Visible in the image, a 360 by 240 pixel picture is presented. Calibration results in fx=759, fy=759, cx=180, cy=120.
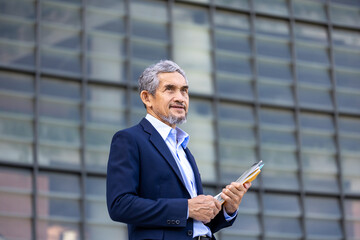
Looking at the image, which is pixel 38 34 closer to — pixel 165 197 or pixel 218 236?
pixel 218 236

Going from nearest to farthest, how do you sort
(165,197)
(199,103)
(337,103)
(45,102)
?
1. (165,197)
2. (45,102)
3. (199,103)
4. (337,103)

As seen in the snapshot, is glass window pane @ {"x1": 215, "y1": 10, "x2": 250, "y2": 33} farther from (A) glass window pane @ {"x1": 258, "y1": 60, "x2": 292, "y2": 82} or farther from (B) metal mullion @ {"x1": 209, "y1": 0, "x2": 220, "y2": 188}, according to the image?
(A) glass window pane @ {"x1": 258, "y1": 60, "x2": 292, "y2": 82}

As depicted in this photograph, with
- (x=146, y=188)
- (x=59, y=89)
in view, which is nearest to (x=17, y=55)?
(x=59, y=89)

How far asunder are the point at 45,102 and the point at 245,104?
4.19 meters

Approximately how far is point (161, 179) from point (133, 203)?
245mm

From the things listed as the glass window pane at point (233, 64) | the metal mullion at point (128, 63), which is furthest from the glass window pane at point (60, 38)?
the glass window pane at point (233, 64)

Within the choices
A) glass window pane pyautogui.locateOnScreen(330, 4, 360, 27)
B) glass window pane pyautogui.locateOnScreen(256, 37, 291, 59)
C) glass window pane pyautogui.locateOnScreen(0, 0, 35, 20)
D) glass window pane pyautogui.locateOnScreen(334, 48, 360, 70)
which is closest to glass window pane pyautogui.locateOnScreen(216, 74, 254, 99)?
glass window pane pyautogui.locateOnScreen(256, 37, 291, 59)

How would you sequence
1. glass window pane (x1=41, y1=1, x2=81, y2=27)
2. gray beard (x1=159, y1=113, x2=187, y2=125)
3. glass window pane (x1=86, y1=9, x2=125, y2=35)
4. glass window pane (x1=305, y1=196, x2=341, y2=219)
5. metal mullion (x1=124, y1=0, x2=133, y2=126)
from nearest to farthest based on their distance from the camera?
gray beard (x1=159, y1=113, x2=187, y2=125), glass window pane (x1=41, y1=1, x2=81, y2=27), metal mullion (x1=124, y1=0, x2=133, y2=126), glass window pane (x1=86, y1=9, x2=125, y2=35), glass window pane (x1=305, y1=196, x2=341, y2=219)

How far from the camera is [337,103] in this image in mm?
16484

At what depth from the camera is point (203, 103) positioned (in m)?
15.1

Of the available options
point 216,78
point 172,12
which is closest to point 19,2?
point 172,12

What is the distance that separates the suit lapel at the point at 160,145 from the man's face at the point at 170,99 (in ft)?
0.32

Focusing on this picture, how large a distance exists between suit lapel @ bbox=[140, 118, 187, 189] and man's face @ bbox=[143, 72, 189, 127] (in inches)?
3.8

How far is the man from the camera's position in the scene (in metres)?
4.06
